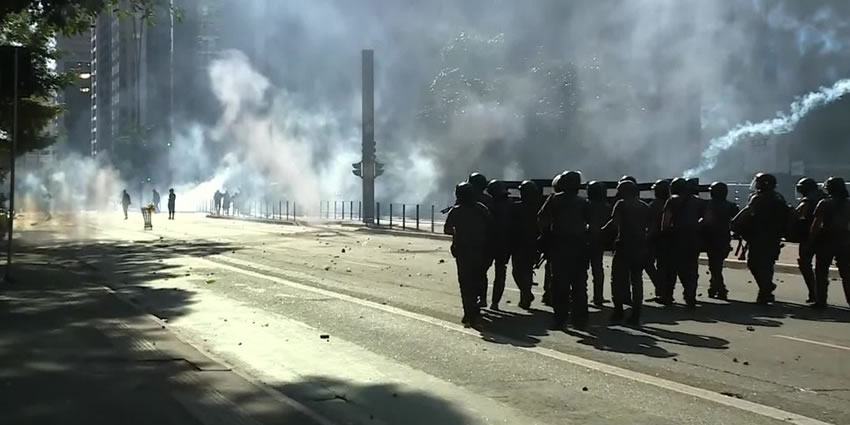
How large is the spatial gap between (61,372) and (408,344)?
10.8 feet

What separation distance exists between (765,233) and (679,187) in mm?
1371

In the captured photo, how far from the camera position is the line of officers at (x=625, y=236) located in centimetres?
998

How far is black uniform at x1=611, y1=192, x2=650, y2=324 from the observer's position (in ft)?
33.1

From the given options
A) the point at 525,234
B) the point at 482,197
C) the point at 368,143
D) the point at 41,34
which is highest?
the point at 41,34

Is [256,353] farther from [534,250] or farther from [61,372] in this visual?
[534,250]

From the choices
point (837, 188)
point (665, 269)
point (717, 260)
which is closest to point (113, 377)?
point (665, 269)

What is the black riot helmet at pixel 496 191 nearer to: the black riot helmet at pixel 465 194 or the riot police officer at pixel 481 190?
the riot police officer at pixel 481 190

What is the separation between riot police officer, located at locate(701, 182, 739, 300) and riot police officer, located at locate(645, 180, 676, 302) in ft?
2.32

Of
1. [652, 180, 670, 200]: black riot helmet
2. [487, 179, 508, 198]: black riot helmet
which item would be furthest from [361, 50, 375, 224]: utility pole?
[487, 179, 508, 198]: black riot helmet

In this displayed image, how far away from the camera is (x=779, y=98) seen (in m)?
47.9

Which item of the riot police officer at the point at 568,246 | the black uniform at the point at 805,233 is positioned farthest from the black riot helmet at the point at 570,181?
the black uniform at the point at 805,233

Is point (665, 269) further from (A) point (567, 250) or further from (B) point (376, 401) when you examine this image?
(B) point (376, 401)

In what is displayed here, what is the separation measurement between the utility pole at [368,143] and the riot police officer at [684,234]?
1016 inches

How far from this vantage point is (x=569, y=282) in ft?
32.4
